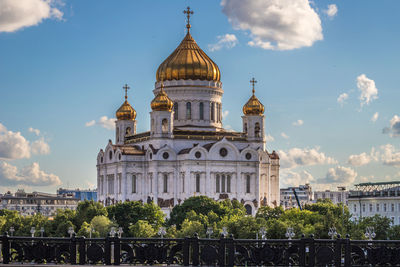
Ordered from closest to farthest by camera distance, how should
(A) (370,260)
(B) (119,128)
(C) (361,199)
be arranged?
(A) (370,260), (C) (361,199), (B) (119,128)

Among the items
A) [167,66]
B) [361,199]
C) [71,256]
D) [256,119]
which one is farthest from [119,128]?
[71,256]

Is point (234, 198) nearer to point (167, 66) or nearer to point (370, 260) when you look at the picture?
point (167, 66)

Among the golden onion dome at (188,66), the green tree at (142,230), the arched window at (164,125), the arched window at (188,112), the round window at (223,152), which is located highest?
the golden onion dome at (188,66)

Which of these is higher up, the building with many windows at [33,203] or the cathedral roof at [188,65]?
the cathedral roof at [188,65]

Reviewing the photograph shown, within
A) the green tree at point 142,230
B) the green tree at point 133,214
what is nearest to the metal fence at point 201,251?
the green tree at point 142,230

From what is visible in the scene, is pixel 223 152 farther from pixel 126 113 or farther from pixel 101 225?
pixel 101 225

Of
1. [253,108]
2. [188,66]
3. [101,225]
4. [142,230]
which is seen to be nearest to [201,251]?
[142,230]

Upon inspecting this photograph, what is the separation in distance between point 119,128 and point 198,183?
585 inches

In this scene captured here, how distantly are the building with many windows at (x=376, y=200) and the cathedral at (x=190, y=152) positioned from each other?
9693 millimetres

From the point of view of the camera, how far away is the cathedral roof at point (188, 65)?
97.3 meters

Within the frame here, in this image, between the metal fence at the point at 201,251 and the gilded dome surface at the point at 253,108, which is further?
the gilded dome surface at the point at 253,108

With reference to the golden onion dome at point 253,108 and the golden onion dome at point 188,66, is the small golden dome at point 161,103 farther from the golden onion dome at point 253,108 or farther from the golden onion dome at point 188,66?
the golden onion dome at point 253,108

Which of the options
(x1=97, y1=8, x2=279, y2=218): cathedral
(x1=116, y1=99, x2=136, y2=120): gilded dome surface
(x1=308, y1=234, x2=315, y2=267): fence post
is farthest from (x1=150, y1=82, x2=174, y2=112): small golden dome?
(x1=308, y1=234, x2=315, y2=267): fence post

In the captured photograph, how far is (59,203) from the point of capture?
645ft
